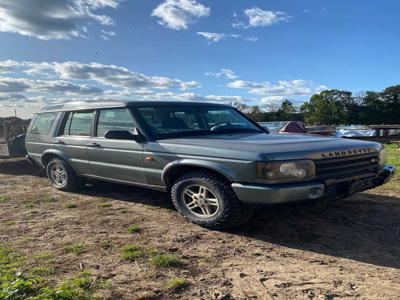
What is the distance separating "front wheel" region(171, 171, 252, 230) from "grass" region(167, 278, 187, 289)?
1.22m

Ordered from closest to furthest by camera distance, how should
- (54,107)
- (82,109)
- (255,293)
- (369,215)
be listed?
1. (255,293)
2. (369,215)
3. (82,109)
4. (54,107)

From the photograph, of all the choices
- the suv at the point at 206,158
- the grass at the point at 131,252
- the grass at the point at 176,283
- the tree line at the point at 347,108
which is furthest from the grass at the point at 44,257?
the tree line at the point at 347,108

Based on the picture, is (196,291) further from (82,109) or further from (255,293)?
(82,109)

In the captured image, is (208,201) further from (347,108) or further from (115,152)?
(347,108)

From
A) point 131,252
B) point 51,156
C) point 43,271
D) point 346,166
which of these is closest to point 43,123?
point 51,156

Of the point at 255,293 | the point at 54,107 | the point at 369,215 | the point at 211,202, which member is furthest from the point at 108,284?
the point at 54,107

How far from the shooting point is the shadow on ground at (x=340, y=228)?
3.85m

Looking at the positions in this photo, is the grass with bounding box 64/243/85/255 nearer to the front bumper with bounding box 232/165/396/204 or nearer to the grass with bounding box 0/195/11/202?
the front bumper with bounding box 232/165/396/204

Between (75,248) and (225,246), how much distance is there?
4.90 feet

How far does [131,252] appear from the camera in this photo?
149 inches

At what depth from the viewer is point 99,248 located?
3.95 m

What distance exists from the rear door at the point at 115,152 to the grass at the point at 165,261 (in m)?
1.76

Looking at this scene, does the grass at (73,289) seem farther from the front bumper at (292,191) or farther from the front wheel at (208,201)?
the front bumper at (292,191)

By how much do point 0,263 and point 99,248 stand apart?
0.88m
